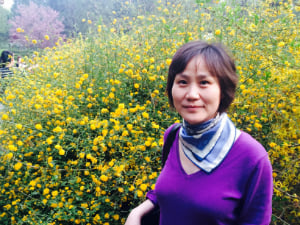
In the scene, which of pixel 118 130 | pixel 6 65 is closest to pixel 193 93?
pixel 118 130

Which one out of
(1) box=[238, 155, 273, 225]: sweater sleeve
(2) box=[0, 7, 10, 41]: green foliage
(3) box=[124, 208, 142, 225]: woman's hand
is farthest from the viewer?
(2) box=[0, 7, 10, 41]: green foliage

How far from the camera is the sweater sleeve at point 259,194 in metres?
0.78

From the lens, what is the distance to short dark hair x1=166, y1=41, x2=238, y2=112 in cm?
88

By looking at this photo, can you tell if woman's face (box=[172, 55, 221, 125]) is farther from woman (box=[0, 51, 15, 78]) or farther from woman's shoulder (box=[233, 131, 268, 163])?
woman (box=[0, 51, 15, 78])

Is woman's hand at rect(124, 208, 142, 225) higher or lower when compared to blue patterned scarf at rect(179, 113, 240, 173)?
lower

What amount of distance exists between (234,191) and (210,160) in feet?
0.43

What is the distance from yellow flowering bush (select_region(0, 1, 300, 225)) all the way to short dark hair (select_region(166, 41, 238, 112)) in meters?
1.06

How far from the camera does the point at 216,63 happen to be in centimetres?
88

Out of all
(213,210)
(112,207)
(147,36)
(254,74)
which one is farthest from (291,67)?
(112,207)

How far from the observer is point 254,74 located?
229 cm

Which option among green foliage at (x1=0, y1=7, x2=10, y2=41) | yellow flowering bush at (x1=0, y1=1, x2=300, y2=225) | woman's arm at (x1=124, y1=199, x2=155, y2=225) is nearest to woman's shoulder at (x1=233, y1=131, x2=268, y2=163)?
woman's arm at (x1=124, y1=199, x2=155, y2=225)

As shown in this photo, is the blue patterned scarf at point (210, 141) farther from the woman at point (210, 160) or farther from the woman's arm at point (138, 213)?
the woman's arm at point (138, 213)

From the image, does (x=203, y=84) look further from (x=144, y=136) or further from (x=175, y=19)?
(x=175, y=19)

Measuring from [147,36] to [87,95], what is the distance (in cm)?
117
